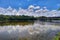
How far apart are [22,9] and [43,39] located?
1.87ft

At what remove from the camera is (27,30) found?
1.94 meters

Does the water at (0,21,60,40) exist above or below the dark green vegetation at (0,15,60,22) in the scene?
below

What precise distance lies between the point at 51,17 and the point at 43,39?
14.7 inches

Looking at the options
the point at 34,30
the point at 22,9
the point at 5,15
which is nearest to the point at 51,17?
the point at 34,30

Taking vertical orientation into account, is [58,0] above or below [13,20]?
above

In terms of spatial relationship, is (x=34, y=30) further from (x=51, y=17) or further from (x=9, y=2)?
(x=9, y=2)

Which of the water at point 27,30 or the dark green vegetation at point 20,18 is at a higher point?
the dark green vegetation at point 20,18

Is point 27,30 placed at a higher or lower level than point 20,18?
lower

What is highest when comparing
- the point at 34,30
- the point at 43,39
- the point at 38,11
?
the point at 38,11

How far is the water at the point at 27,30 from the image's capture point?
1.91 metres

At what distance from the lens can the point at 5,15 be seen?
6.50 feet

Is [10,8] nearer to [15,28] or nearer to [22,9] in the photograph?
[22,9]

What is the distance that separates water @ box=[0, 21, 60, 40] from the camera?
1908mm

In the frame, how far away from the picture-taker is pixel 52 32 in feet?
6.30
